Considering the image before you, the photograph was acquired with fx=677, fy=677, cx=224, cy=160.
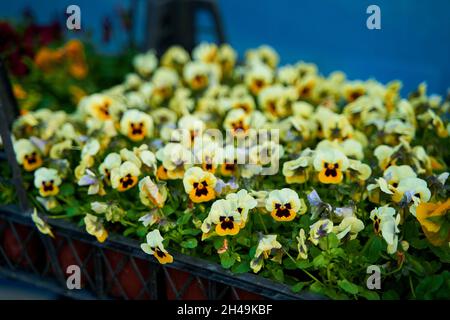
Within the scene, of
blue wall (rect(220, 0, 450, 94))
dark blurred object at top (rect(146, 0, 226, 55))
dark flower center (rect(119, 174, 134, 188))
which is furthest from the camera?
dark blurred object at top (rect(146, 0, 226, 55))

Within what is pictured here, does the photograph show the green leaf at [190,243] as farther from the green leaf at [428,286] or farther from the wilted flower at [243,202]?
the green leaf at [428,286]

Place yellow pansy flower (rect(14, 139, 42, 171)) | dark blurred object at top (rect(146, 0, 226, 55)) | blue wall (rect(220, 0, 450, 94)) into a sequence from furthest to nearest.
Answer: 1. dark blurred object at top (rect(146, 0, 226, 55))
2. blue wall (rect(220, 0, 450, 94))
3. yellow pansy flower (rect(14, 139, 42, 171))

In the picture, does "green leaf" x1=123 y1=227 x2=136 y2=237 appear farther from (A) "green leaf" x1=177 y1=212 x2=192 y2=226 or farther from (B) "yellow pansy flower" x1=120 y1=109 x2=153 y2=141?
(B) "yellow pansy flower" x1=120 y1=109 x2=153 y2=141

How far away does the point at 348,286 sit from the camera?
54.1 inches

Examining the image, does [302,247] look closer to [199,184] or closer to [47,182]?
[199,184]

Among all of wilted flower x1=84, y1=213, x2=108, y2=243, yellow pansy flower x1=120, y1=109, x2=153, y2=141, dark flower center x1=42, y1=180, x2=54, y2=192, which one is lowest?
wilted flower x1=84, y1=213, x2=108, y2=243

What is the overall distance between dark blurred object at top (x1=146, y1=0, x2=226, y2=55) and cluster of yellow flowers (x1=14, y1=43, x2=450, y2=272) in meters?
0.74

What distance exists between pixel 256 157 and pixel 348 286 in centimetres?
47

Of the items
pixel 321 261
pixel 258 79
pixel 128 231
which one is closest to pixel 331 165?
pixel 321 261

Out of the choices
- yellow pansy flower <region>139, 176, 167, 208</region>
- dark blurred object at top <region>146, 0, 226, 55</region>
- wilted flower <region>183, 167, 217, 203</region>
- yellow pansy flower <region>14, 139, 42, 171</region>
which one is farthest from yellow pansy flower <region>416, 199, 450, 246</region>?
dark blurred object at top <region>146, 0, 226, 55</region>

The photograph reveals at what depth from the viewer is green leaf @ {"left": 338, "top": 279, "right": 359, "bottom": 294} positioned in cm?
137
